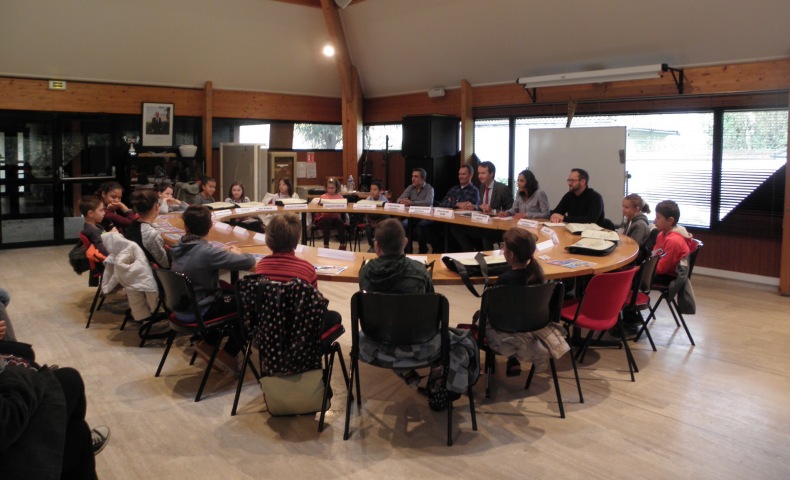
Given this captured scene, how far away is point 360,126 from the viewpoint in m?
10.9

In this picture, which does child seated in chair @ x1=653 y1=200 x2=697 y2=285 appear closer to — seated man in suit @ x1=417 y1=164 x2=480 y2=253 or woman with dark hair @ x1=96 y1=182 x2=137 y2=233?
seated man in suit @ x1=417 y1=164 x2=480 y2=253

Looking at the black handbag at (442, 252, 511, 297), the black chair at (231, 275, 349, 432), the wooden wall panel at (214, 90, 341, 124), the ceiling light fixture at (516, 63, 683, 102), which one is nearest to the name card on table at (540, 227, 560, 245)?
the black handbag at (442, 252, 511, 297)

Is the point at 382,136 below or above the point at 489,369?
above

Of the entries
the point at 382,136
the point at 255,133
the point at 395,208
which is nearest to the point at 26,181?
the point at 255,133

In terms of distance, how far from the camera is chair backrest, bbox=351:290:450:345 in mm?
2883

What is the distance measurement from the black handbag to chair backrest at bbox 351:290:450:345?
57 centimetres

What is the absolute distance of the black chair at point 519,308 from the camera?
3.15 m

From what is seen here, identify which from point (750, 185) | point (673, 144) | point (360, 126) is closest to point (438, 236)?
point (673, 144)

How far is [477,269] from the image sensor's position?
11.9 ft

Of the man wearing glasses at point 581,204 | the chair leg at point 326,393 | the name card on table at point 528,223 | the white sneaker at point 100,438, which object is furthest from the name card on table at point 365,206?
the white sneaker at point 100,438

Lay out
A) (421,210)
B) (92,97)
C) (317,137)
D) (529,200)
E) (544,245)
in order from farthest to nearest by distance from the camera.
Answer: (317,137), (92,97), (421,210), (529,200), (544,245)

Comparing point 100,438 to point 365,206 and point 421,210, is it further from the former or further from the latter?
point 365,206

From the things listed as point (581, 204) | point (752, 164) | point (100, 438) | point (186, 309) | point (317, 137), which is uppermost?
point (317, 137)

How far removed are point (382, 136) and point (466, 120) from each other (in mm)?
2184
